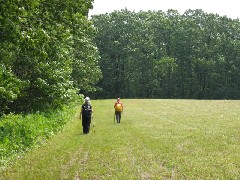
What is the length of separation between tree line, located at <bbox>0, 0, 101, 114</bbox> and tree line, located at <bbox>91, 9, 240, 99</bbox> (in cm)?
6190

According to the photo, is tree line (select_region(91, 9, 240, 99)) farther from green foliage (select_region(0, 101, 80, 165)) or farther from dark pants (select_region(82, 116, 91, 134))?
green foliage (select_region(0, 101, 80, 165))

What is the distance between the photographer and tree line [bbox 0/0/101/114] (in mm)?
12344

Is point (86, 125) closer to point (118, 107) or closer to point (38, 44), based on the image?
point (118, 107)

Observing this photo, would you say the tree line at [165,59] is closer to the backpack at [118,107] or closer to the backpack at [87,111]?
the backpack at [118,107]

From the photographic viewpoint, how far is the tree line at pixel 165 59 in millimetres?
91250

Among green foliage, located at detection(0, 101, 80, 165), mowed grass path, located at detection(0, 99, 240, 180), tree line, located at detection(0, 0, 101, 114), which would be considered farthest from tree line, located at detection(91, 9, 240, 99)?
mowed grass path, located at detection(0, 99, 240, 180)

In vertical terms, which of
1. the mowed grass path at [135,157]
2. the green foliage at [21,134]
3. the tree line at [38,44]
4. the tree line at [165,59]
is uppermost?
the tree line at [165,59]

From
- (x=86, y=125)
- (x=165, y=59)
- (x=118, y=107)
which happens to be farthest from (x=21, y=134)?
(x=165, y=59)

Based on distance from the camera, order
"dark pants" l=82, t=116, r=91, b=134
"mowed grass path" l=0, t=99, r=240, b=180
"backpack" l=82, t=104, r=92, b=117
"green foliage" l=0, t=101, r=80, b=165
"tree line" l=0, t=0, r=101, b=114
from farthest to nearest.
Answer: "backpack" l=82, t=104, r=92, b=117 → "dark pants" l=82, t=116, r=91, b=134 → "green foliage" l=0, t=101, r=80, b=165 → "tree line" l=0, t=0, r=101, b=114 → "mowed grass path" l=0, t=99, r=240, b=180

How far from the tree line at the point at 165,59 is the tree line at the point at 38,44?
2437 inches

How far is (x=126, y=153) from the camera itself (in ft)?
51.8

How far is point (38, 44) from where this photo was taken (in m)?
13.4

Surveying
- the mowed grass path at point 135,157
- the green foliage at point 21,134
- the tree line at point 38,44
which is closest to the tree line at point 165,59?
the tree line at point 38,44

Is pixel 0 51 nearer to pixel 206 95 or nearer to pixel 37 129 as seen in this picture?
pixel 37 129
